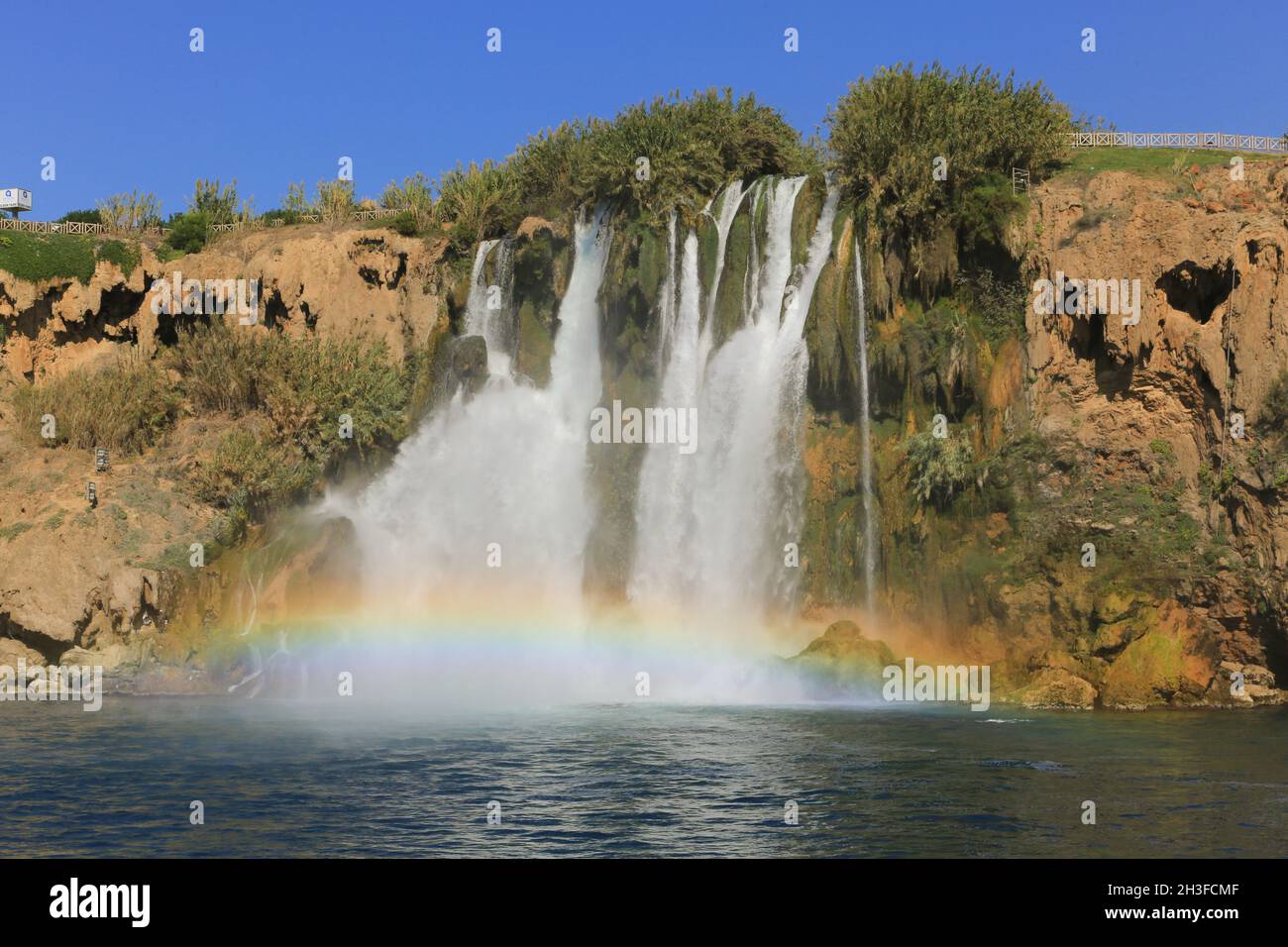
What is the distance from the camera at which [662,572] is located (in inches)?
1513

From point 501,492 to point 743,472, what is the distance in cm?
802

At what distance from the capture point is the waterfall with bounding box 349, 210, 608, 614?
40188mm

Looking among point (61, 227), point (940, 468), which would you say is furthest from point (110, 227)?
point (940, 468)

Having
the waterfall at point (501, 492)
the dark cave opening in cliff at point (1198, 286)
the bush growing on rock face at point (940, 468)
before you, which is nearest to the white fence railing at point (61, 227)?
the waterfall at point (501, 492)

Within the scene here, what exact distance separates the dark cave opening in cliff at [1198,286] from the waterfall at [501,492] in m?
17.6

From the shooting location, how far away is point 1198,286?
34.9m

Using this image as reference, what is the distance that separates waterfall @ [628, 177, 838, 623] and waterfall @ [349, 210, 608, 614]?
276 centimetres

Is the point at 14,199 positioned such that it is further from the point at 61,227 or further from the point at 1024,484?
the point at 1024,484

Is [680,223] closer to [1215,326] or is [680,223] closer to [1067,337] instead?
[1067,337]

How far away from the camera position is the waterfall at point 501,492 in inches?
1582

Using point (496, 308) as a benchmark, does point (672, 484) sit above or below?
below

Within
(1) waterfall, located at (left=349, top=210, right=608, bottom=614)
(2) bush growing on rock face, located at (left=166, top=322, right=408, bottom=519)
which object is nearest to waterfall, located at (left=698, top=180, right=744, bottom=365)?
(1) waterfall, located at (left=349, top=210, right=608, bottom=614)

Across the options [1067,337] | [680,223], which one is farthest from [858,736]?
[680,223]

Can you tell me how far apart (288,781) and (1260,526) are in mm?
24264
